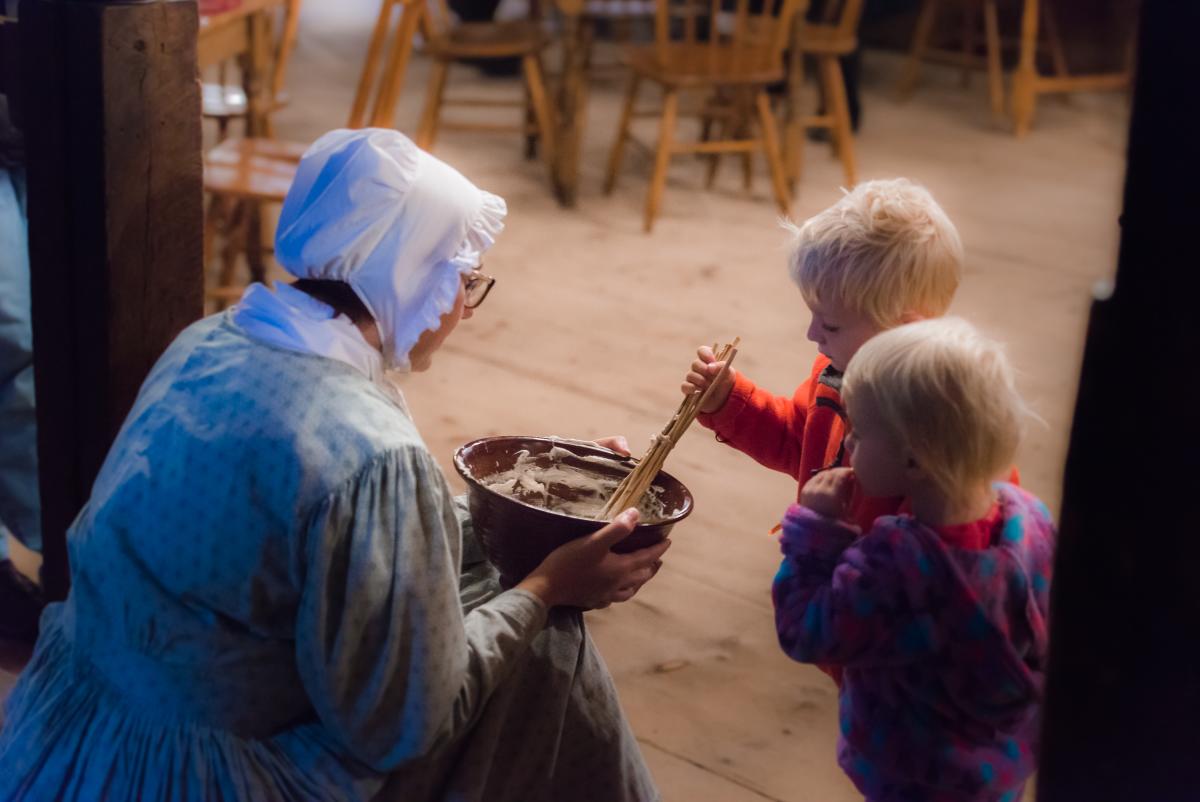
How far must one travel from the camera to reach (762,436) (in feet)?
6.45

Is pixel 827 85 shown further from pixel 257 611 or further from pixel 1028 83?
pixel 257 611

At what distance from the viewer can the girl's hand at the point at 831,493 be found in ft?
4.75

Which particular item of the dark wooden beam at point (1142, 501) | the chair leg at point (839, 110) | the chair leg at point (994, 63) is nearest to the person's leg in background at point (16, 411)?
the dark wooden beam at point (1142, 501)

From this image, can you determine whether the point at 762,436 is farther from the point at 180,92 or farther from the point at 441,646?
the point at 180,92

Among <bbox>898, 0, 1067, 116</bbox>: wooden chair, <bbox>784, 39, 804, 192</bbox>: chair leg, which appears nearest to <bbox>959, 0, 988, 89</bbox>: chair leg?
<bbox>898, 0, 1067, 116</bbox>: wooden chair

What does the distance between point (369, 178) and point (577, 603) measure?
52 cm

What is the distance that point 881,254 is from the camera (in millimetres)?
1661

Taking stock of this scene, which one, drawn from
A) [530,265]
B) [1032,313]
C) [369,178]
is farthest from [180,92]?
[1032,313]

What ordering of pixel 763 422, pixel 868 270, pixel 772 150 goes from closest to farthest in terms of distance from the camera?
pixel 868 270 < pixel 763 422 < pixel 772 150

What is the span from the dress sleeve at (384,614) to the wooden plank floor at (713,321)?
2.19 feet

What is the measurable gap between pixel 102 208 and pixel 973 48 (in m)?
6.75

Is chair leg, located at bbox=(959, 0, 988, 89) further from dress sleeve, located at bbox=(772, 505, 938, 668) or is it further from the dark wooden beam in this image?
the dark wooden beam

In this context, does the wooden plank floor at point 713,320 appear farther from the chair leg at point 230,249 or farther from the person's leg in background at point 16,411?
the person's leg in background at point 16,411

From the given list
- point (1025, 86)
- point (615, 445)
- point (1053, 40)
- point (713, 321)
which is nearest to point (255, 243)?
point (713, 321)
